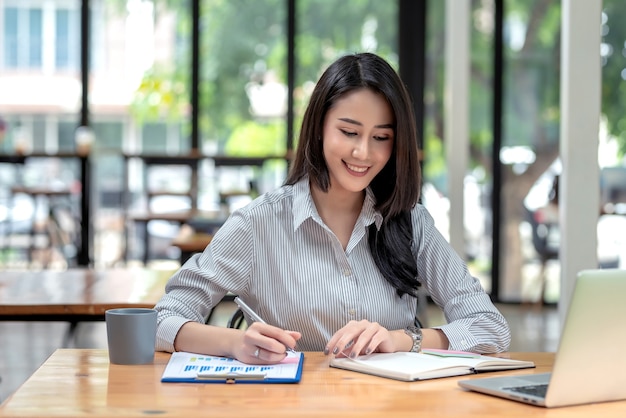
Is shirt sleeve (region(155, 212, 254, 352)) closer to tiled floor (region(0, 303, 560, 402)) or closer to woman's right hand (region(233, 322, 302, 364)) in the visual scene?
woman's right hand (region(233, 322, 302, 364))

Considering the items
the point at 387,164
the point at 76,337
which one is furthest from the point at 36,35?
the point at 387,164

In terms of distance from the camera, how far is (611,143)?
7121 mm

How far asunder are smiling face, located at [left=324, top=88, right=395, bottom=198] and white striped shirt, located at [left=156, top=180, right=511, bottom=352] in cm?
12

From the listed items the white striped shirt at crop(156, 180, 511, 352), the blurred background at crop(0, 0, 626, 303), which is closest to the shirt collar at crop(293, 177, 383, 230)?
the white striped shirt at crop(156, 180, 511, 352)

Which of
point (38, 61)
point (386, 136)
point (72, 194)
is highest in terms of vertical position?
point (38, 61)

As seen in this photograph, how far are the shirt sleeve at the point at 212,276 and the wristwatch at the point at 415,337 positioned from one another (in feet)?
1.22

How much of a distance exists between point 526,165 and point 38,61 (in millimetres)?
4022

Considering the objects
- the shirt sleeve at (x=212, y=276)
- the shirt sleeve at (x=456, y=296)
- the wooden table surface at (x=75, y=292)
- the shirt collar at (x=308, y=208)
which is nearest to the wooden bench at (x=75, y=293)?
the wooden table surface at (x=75, y=292)

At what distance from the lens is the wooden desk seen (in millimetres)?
1415

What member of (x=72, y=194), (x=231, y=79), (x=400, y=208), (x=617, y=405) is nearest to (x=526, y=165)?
(x=231, y=79)

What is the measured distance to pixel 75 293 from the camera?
2820mm

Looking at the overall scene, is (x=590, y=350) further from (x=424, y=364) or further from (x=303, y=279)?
(x=303, y=279)

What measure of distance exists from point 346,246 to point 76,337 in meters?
4.21

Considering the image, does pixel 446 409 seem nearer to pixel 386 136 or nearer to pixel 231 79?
pixel 386 136
